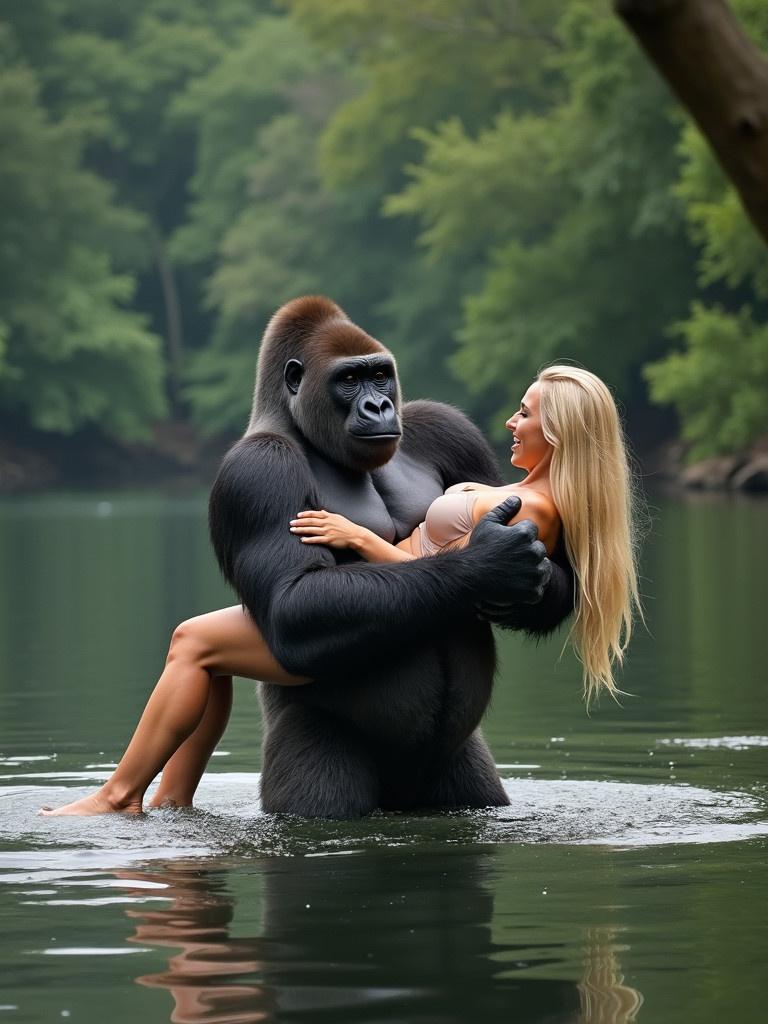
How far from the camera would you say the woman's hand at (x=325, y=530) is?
590cm

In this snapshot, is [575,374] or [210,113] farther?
[210,113]

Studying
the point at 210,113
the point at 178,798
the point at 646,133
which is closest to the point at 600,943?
the point at 178,798

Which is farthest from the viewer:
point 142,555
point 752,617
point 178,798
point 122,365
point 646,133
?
point 122,365

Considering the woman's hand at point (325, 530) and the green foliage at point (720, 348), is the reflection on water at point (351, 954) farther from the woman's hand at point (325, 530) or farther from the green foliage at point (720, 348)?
the green foliage at point (720, 348)

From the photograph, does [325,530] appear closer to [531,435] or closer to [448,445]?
[531,435]

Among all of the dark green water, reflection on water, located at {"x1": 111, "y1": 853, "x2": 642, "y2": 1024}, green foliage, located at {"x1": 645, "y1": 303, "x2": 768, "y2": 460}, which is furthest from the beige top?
green foliage, located at {"x1": 645, "y1": 303, "x2": 768, "y2": 460}

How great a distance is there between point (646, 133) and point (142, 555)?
2066cm

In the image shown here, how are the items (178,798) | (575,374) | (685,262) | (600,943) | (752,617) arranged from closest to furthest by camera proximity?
(600,943)
(575,374)
(178,798)
(752,617)
(685,262)

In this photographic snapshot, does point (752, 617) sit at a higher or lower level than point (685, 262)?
lower

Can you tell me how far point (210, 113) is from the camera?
62031 millimetres

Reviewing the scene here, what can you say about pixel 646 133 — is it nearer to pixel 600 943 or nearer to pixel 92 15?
pixel 92 15

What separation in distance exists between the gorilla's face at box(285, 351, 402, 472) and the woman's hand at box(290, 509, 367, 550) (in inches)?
8.2

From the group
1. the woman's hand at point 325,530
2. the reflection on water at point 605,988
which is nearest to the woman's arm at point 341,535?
the woman's hand at point 325,530

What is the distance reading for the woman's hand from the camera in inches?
232
